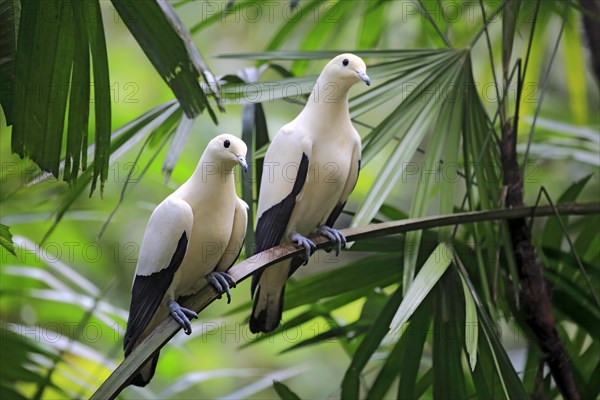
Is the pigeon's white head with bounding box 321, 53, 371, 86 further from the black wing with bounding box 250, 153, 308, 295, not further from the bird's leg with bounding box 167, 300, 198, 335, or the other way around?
the bird's leg with bounding box 167, 300, 198, 335

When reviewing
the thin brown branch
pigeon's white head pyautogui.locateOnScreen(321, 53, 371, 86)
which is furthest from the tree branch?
pigeon's white head pyautogui.locateOnScreen(321, 53, 371, 86)

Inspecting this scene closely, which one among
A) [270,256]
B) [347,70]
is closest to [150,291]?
[270,256]

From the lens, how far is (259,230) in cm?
175

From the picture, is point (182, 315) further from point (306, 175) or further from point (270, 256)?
point (306, 175)

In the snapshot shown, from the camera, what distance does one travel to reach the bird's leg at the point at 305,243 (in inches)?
67.6

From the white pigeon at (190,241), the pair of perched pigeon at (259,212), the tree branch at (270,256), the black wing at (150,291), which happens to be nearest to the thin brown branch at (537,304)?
the tree branch at (270,256)

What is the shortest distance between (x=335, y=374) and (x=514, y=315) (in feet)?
9.37

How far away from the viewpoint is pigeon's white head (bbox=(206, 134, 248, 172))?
1.54 metres

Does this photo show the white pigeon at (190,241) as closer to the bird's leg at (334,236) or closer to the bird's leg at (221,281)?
the bird's leg at (221,281)

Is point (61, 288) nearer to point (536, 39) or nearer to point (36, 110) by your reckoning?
point (36, 110)

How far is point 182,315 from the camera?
1502 mm

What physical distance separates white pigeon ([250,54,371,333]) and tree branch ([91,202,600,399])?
8 centimetres

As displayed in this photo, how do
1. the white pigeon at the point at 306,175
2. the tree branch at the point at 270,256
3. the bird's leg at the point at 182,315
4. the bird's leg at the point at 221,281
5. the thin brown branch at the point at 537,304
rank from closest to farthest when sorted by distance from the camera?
the tree branch at the point at 270,256
the bird's leg at the point at 182,315
the bird's leg at the point at 221,281
the white pigeon at the point at 306,175
the thin brown branch at the point at 537,304

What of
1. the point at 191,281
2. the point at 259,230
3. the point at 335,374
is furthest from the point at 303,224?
the point at 335,374
